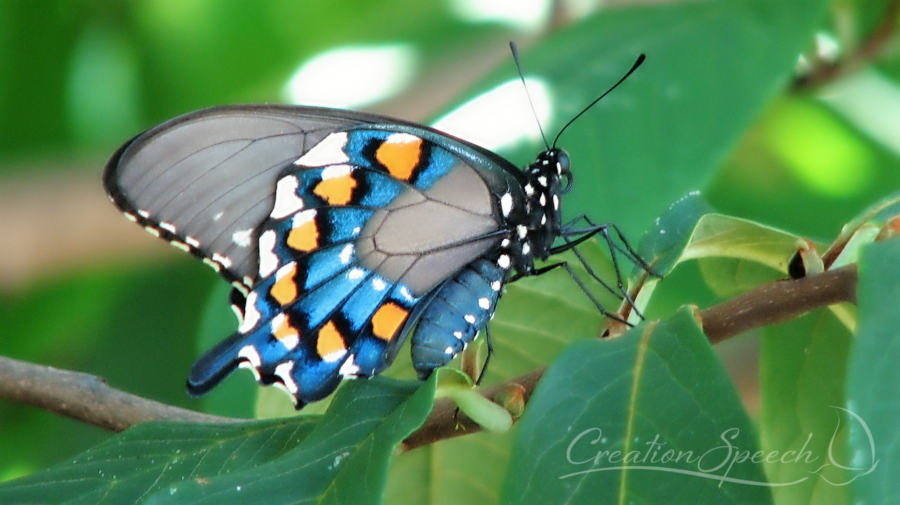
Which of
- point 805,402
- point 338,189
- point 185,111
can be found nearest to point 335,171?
point 338,189

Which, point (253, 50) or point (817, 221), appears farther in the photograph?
point (253, 50)

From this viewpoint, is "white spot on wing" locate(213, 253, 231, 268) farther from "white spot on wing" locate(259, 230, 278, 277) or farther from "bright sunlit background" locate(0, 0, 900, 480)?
"bright sunlit background" locate(0, 0, 900, 480)

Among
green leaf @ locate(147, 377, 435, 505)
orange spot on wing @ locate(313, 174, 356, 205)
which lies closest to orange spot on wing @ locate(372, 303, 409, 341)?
orange spot on wing @ locate(313, 174, 356, 205)

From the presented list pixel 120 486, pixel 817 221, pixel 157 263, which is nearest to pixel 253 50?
pixel 157 263

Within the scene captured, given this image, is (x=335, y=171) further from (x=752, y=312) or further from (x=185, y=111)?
(x=185, y=111)

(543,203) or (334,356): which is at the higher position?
(543,203)

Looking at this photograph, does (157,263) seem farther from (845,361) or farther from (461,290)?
(845,361)
